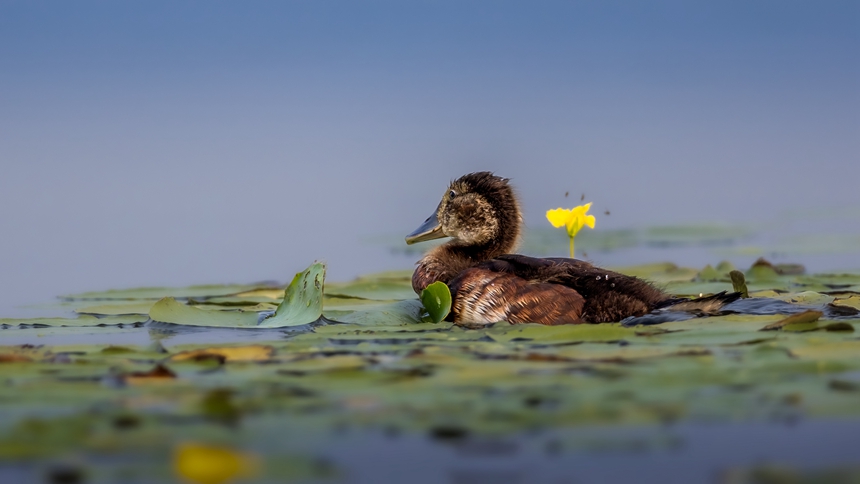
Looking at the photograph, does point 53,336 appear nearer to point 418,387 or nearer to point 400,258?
point 418,387

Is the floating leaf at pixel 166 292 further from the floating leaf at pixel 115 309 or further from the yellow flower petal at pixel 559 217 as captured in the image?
the yellow flower petal at pixel 559 217

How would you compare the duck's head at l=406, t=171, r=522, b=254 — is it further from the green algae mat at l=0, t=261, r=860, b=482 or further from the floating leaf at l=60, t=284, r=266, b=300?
the floating leaf at l=60, t=284, r=266, b=300

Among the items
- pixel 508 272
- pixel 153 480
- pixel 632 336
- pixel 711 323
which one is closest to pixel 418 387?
pixel 153 480

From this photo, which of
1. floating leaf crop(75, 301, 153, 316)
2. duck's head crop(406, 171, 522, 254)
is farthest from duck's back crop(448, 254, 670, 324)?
floating leaf crop(75, 301, 153, 316)

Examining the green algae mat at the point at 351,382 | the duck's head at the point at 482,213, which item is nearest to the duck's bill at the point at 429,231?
the duck's head at the point at 482,213

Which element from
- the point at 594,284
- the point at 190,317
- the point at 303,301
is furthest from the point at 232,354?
the point at 594,284

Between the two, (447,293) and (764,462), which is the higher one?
(447,293)

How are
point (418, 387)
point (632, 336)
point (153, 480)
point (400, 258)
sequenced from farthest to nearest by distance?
point (400, 258), point (632, 336), point (418, 387), point (153, 480)
